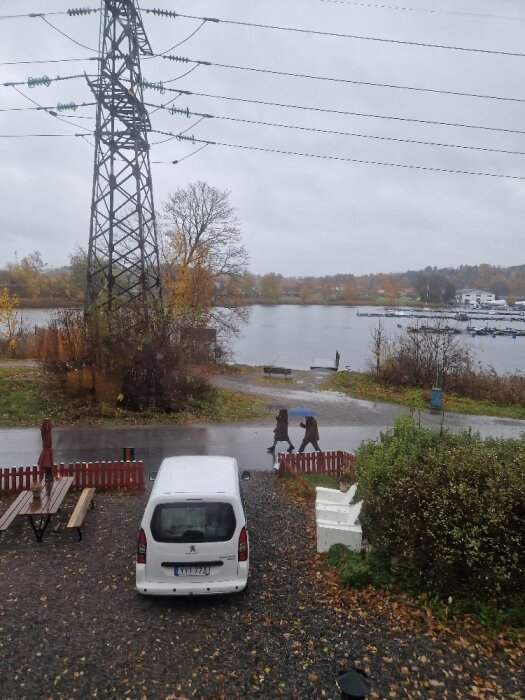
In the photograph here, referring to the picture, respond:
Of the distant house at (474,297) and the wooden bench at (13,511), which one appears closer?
the wooden bench at (13,511)

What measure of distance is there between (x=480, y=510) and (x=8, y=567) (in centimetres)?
574

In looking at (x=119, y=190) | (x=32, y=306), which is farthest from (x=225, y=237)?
(x=32, y=306)

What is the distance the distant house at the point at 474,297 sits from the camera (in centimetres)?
12162

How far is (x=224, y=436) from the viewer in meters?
15.1

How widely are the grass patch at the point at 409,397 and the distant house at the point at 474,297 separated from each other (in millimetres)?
99196

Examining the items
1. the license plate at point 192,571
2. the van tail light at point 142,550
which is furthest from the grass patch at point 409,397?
the van tail light at point 142,550

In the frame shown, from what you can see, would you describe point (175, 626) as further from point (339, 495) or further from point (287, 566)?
point (339, 495)

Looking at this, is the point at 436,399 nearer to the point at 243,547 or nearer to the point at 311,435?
the point at 311,435

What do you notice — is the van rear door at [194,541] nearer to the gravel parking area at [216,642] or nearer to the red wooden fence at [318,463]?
the gravel parking area at [216,642]

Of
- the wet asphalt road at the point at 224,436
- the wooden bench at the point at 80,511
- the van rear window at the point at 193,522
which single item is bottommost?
the wet asphalt road at the point at 224,436

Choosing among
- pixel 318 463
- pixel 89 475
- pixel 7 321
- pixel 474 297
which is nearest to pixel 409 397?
pixel 318 463

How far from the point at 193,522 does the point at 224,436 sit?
9.03 metres

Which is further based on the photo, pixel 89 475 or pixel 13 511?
pixel 89 475

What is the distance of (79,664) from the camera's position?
4996 mm
